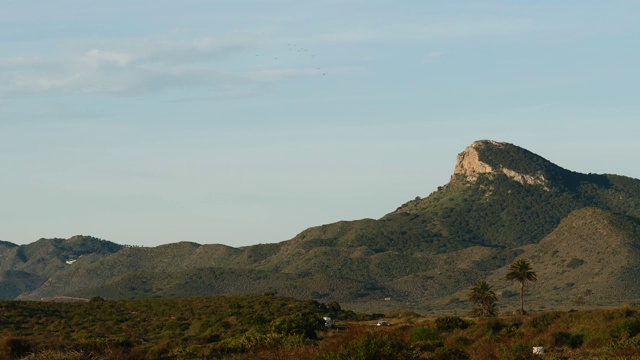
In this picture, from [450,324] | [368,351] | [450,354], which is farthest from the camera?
[450,324]

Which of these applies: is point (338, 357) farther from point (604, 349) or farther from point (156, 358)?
point (156, 358)

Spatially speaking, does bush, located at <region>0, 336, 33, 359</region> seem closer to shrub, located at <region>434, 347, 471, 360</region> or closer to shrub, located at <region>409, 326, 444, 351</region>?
shrub, located at <region>409, 326, 444, 351</region>

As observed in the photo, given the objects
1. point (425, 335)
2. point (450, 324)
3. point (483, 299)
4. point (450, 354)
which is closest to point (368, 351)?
point (450, 354)

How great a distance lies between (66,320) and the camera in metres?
103

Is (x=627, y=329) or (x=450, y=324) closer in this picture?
(x=627, y=329)

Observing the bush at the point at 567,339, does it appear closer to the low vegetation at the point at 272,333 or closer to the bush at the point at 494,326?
the low vegetation at the point at 272,333

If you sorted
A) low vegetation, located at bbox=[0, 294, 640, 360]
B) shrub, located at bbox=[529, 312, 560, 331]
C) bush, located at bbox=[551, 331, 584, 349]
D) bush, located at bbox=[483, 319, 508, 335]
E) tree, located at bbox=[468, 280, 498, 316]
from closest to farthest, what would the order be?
low vegetation, located at bbox=[0, 294, 640, 360]
bush, located at bbox=[551, 331, 584, 349]
shrub, located at bbox=[529, 312, 560, 331]
bush, located at bbox=[483, 319, 508, 335]
tree, located at bbox=[468, 280, 498, 316]

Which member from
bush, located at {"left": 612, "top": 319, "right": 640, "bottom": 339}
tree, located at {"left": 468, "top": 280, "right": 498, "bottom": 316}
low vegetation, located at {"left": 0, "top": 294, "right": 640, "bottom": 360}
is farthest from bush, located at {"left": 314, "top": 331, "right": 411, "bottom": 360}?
tree, located at {"left": 468, "top": 280, "right": 498, "bottom": 316}

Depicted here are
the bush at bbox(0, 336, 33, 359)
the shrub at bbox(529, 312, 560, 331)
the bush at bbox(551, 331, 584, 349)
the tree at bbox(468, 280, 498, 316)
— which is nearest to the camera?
the bush at bbox(0, 336, 33, 359)

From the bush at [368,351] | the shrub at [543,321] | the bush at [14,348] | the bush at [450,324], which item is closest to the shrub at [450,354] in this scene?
the bush at [368,351]

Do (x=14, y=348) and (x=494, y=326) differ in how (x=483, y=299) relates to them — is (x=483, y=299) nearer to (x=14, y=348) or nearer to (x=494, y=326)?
(x=494, y=326)

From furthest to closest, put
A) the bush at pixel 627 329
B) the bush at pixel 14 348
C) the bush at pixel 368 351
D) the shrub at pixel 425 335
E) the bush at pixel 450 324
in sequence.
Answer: the bush at pixel 450 324 → the shrub at pixel 425 335 → the bush at pixel 627 329 → the bush at pixel 14 348 → the bush at pixel 368 351

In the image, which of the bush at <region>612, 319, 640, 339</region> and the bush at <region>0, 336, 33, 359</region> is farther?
the bush at <region>612, 319, 640, 339</region>

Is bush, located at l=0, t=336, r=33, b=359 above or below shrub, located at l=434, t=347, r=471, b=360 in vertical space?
above
